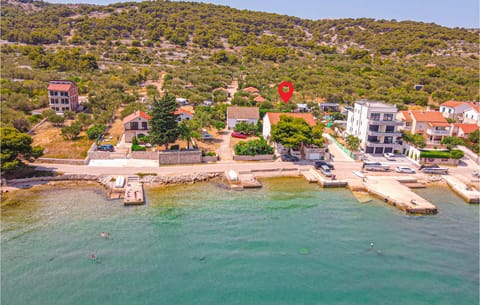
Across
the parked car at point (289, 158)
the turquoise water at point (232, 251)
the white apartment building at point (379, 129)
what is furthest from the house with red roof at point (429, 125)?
the parked car at point (289, 158)

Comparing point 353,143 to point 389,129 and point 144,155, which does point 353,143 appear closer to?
point 389,129

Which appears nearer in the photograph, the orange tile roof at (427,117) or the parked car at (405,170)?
the parked car at (405,170)

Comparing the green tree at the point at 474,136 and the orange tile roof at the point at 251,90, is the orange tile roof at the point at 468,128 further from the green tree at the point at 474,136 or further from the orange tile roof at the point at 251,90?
the orange tile roof at the point at 251,90

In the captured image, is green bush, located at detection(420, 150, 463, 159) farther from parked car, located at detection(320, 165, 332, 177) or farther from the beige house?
the beige house

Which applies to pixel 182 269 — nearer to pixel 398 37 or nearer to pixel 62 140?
pixel 62 140

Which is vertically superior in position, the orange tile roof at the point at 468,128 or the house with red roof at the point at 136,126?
the orange tile roof at the point at 468,128

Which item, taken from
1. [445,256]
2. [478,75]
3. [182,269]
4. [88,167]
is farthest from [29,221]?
[478,75]

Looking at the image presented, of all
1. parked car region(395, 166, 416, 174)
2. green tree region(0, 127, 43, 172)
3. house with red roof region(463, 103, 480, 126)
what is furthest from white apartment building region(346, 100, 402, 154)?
green tree region(0, 127, 43, 172)
